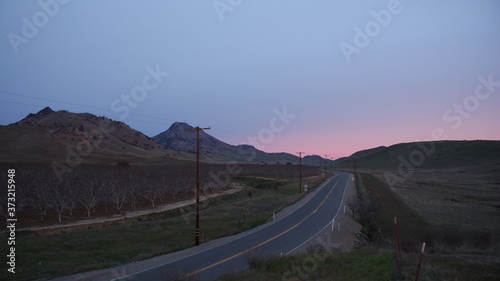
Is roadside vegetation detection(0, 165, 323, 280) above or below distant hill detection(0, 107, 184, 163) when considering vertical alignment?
below

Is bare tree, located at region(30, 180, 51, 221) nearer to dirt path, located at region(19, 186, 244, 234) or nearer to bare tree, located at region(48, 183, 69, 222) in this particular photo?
bare tree, located at region(48, 183, 69, 222)

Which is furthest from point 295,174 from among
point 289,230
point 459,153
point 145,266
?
point 459,153

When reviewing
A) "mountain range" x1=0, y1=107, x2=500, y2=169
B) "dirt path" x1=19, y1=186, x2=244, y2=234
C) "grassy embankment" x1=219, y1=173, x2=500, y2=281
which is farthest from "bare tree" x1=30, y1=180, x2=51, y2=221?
"grassy embankment" x1=219, y1=173, x2=500, y2=281

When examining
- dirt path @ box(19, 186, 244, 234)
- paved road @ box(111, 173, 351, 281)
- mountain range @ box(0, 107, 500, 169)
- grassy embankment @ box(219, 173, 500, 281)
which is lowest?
dirt path @ box(19, 186, 244, 234)

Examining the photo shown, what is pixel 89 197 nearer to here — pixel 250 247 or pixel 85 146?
pixel 250 247

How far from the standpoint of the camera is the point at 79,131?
5856 inches

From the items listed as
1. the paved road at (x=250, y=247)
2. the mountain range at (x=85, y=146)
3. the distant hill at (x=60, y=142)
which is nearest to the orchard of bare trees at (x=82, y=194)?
the mountain range at (x=85, y=146)

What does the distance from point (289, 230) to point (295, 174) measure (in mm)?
96598

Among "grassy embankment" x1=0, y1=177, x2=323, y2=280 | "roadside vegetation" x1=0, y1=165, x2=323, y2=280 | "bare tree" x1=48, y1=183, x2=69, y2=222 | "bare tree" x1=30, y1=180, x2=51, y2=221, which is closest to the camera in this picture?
"grassy embankment" x1=0, y1=177, x2=323, y2=280

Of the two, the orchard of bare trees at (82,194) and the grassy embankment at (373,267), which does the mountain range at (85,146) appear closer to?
the orchard of bare trees at (82,194)

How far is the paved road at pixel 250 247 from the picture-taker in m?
16.4

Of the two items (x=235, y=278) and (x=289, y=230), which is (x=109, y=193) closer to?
(x=289, y=230)

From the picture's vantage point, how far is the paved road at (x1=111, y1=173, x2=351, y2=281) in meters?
16.4

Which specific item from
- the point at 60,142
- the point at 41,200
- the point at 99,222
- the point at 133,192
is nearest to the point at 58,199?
the point at 41,200
